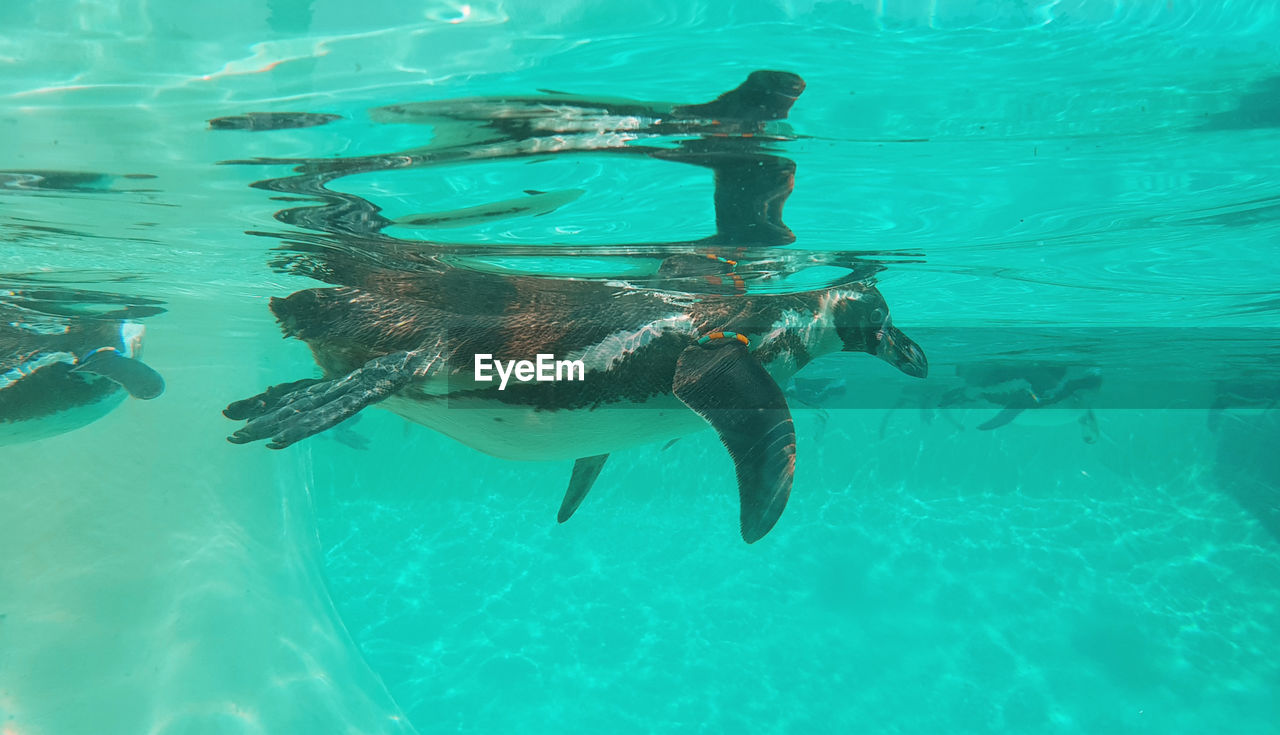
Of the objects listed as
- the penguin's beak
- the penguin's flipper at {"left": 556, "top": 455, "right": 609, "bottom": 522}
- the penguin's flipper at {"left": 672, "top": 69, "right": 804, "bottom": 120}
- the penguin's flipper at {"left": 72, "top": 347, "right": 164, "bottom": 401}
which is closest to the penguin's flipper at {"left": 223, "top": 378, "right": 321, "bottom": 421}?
the penguin's flipper at {"left": 556, "top": 455, "right": 609, "bottom": 522}

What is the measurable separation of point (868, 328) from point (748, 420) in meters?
2.17

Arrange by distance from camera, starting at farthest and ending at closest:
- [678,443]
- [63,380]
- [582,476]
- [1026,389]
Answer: [678,443], [1026,389], [63,380], [582,476]

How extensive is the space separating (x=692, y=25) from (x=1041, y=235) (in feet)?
19.8

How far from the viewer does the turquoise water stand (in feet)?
11.9

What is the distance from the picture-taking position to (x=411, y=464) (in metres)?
20.4

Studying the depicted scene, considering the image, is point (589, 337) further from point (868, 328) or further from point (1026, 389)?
point (1026, 389)

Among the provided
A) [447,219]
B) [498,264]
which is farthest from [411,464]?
[447,219]

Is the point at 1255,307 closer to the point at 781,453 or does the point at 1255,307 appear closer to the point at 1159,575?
the point at 1159,575

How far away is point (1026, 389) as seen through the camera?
1795cm

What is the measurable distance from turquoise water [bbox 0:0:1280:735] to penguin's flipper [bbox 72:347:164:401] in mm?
1361

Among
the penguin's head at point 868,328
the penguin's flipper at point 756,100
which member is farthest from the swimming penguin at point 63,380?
the penguin's head at point 868,328

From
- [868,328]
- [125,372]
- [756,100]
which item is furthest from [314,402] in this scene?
[125,372]

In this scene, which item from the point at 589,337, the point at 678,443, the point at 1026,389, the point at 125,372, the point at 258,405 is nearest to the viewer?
the point at 258,405

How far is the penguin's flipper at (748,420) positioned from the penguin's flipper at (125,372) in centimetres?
648
